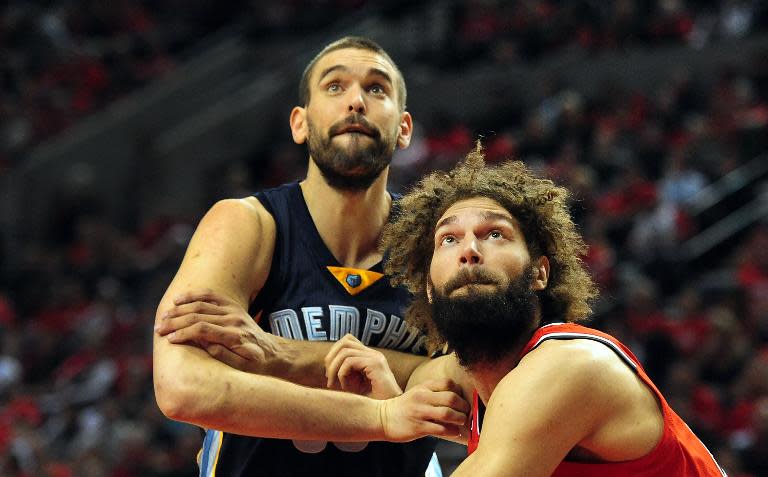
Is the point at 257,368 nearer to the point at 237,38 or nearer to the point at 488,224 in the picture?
the point at 488,224

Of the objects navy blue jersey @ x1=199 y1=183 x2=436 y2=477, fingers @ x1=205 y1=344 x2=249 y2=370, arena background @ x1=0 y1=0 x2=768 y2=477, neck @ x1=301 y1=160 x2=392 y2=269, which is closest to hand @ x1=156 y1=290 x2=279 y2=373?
fingers @ x1=205 y1=344 x2=249 y2=370

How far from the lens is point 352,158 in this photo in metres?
4.35

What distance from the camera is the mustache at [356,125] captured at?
171 inches

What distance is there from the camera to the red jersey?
3322 millimetres

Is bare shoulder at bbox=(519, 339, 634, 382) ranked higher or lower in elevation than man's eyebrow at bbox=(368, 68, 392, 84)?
lower

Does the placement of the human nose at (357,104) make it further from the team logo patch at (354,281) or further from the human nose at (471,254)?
the human nose at (471,254)

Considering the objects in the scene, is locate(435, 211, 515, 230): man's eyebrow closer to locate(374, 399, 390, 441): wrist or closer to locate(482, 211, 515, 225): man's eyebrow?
locate(482, 211, 515, 225): man's eyebrow

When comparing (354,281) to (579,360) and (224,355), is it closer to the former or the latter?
(224,355)

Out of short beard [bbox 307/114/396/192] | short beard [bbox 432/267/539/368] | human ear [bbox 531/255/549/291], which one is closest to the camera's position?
short beard [bbox 432/267/539/368]

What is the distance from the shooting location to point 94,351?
494 inches

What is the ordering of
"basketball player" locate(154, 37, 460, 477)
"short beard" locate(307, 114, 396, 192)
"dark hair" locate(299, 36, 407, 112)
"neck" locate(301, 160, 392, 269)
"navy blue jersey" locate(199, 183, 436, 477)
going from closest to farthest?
1. "basketball player" locate(154, 37, 460, 477)
2. "navy blue jersey" locate(199, 183, 436, 477)
3. "short beard" locate(307, 114, 396, 192)
4. "neck" locate(301, 160, 392, 269)
5. "dark hair" locate(299, 36, 407, 112)

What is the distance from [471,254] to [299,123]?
4.35 ft

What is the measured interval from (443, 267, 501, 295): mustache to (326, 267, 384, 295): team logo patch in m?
0.82

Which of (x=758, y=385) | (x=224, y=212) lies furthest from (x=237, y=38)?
(x=224, y=212)
